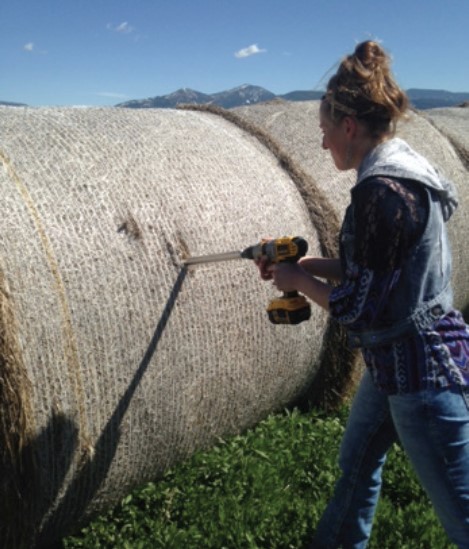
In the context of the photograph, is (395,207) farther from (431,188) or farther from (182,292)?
(182,292)

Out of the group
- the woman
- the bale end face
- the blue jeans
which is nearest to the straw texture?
the bale end face

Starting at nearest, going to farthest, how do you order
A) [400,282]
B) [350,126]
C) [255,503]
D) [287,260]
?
[400,282], [350,126], [287,260], [255,503]

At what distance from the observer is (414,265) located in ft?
7.00

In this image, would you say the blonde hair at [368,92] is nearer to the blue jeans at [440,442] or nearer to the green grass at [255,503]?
the blue jeans at [440,442]

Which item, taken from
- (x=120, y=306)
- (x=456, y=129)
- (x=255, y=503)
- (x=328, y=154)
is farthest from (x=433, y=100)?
(x=120, y=306)

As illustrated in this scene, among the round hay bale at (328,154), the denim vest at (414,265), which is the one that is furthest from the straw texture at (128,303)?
the denim vest at (414,265)

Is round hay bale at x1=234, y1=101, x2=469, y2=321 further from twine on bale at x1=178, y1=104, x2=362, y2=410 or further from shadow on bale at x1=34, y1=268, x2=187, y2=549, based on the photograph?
shadow on bale at x1=34, y1=268, x2=187, y2=549

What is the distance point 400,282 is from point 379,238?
19cm

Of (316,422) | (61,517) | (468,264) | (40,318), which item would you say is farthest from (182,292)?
(468,264)

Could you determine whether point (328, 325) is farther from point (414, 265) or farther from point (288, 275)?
point (414, 265)

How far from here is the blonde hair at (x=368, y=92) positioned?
7.36ft

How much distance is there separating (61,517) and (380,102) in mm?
2140

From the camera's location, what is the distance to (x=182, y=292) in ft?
9.85

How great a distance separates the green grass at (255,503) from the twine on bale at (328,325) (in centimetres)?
35
